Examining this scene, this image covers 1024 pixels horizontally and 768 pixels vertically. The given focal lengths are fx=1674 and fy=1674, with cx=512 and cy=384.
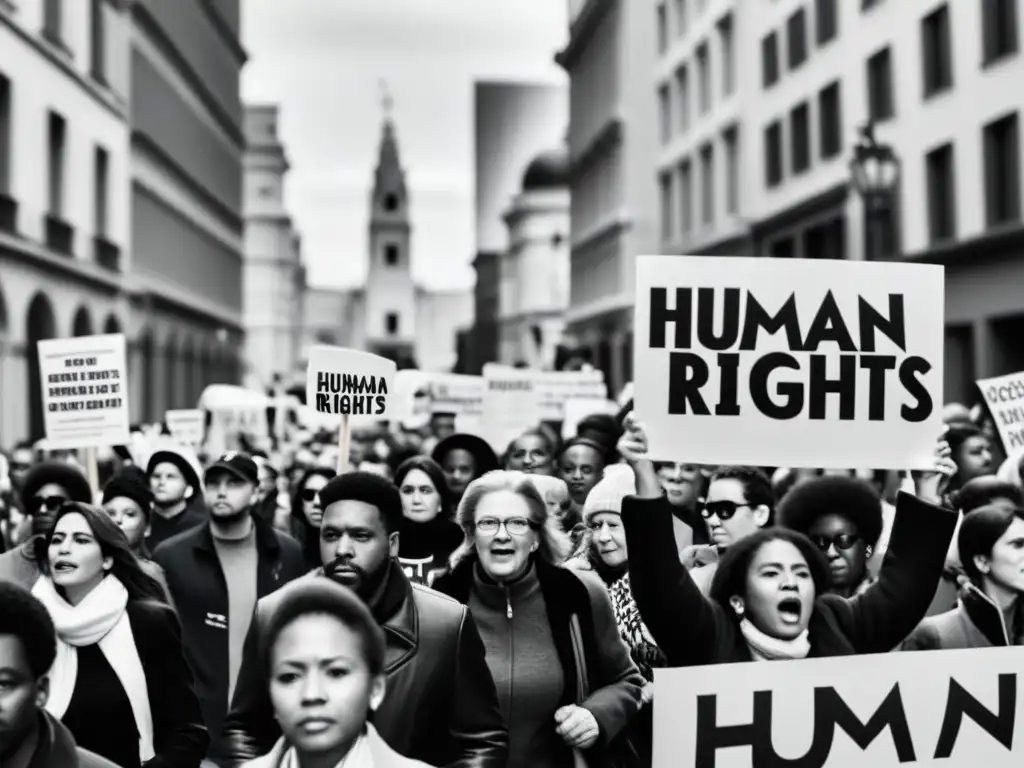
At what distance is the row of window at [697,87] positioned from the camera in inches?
1622

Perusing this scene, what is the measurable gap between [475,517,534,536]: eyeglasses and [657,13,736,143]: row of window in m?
36.2

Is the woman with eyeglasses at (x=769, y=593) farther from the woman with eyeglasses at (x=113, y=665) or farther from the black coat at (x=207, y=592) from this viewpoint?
the black coat at (x=207, y=592)

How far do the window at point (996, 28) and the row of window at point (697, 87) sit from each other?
15523mm

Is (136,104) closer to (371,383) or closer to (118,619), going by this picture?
(371,383)

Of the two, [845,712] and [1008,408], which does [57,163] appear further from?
[845,712]

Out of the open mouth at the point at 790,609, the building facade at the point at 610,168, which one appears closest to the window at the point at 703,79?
the building facade at the point at 610,168

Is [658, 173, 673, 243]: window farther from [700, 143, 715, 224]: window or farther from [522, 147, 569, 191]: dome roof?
[522, 147, 569, 191]: dome roof

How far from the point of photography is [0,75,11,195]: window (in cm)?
2955

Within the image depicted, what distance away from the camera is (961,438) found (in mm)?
9789

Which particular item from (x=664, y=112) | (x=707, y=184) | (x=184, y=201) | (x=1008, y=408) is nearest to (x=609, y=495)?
(x=1008, y=408)

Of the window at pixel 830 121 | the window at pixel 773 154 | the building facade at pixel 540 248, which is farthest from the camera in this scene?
the building facade at pixel 540 248

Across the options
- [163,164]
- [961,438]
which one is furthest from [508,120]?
[961,438]

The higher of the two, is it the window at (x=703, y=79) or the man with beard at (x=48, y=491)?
the window at (x=703, y=79)

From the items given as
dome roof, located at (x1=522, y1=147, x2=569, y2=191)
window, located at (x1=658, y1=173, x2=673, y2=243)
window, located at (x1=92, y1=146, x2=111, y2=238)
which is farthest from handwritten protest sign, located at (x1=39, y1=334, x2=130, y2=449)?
dome roof, located at (x1=522, y1=147, x2=569, y2=191)
